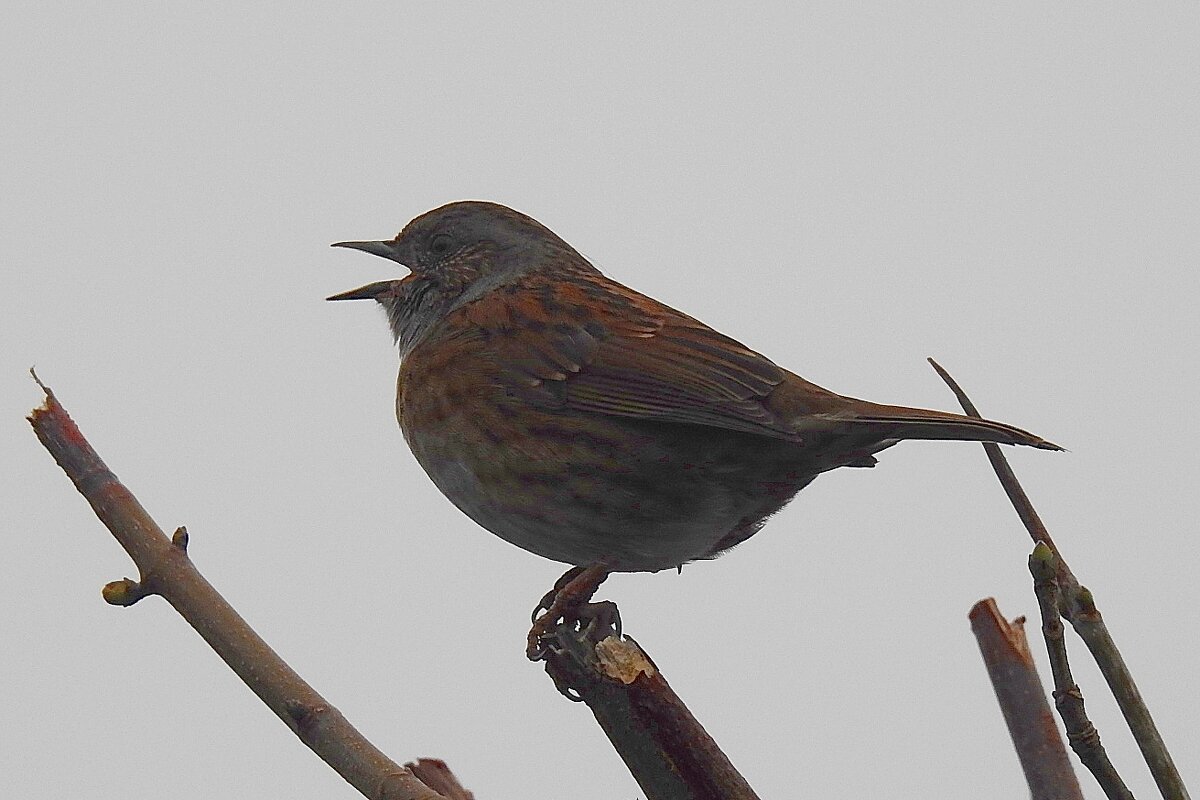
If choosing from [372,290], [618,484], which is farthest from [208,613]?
[372,290]

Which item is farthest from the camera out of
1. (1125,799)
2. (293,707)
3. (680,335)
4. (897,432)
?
(680,335)

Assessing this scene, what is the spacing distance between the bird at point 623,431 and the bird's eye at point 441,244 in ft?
2.38

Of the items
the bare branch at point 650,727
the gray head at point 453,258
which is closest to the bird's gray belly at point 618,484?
the bare branch at point 650,727

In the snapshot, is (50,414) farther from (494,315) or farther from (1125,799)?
(1125,799)

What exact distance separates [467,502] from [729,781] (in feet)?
4.57

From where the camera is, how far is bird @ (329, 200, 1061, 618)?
3426 mm

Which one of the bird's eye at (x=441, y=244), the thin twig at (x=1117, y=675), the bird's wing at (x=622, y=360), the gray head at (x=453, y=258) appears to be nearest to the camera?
the thin twig at (x=1117, y=675)

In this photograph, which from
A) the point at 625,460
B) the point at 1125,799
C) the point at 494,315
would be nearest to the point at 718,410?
the point at 625,460

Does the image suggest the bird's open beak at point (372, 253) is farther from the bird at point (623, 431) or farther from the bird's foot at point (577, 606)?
the bird's foot at point (577, 606)

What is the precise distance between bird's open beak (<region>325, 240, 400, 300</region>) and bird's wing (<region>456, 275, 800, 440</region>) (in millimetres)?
520

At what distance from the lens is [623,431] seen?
11.4ft

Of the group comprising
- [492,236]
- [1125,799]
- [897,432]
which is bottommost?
[1125,799]

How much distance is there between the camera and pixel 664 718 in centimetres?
252

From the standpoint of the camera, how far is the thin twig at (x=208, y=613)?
2344mm
